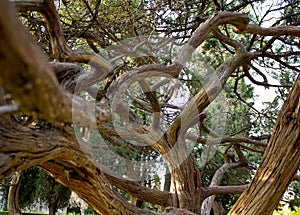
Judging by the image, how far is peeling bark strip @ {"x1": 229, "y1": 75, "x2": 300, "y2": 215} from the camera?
6.97 feet

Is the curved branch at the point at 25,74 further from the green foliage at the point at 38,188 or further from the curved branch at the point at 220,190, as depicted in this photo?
the green foliage at the point at 38,188

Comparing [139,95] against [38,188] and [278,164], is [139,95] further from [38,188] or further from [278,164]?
[278,164]

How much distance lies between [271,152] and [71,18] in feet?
6.98

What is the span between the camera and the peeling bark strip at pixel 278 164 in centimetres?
212

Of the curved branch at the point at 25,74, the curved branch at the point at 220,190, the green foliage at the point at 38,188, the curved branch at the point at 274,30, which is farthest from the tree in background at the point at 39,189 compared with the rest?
the curved branch at the point at 25,74

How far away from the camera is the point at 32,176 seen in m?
5.38

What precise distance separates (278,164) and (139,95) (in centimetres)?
235

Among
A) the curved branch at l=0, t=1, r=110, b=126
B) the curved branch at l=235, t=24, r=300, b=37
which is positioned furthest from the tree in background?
the curved branch at l=0, t=1, r=110, b=126

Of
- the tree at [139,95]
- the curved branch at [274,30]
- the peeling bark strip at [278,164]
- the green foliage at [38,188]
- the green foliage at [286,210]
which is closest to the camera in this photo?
the tree at [139,95]

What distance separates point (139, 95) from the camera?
4.28 meters

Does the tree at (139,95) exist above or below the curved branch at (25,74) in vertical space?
above

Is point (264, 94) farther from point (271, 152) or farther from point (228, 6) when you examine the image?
point (271, 152)

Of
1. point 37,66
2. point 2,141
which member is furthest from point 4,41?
point 2,141

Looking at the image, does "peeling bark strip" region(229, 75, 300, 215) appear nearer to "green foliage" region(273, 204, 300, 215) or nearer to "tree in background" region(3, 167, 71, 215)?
"green foliage" region(273, 204, 300, 215)
